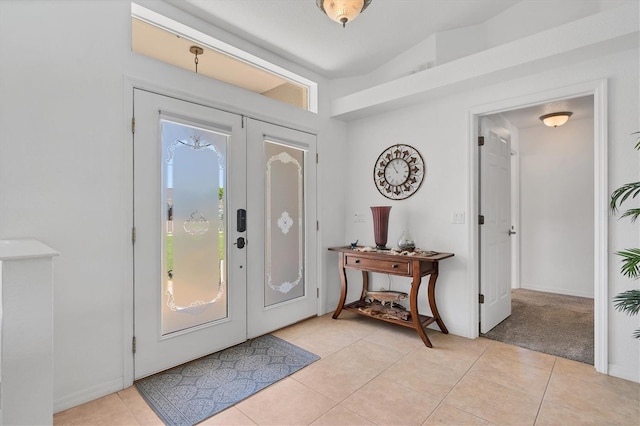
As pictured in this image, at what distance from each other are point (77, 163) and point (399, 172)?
2974 mm

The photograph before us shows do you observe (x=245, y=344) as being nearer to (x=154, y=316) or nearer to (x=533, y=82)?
(x=154, y=316)

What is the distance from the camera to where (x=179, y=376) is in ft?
7.71

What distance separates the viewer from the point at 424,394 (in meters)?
2.12

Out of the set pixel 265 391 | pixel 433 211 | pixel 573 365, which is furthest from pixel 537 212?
pixel 265 391

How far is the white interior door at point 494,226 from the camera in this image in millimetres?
3186

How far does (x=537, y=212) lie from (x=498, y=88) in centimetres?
298

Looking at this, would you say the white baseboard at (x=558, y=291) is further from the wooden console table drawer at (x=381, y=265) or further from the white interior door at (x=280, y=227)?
the white interior door at (x=280, y=227)

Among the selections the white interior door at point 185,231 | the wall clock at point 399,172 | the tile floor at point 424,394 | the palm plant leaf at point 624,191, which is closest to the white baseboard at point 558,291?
the tile floor at point 424,394

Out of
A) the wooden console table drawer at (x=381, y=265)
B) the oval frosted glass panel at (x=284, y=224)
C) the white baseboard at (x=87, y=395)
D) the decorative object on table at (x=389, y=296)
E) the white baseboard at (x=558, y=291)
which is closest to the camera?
the white baseboard at (x=87, y=395)

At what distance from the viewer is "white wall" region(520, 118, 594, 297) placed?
456 cm

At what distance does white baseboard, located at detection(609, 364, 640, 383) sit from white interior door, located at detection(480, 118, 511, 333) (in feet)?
3.20

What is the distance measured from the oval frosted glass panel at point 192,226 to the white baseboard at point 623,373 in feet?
10.3

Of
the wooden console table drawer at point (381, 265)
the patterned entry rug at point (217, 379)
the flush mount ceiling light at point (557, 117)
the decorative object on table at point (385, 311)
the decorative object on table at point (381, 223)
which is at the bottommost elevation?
the patterned entry rug at point (217, 379)

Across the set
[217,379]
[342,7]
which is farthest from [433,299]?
[342,7]
